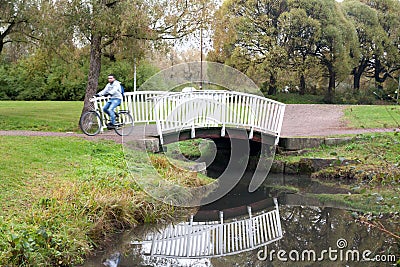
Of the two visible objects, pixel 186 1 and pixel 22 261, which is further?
pixel 186 1

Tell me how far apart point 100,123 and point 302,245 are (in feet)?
22.2

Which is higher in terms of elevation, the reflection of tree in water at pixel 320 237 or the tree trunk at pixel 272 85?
the tree trunk at pixel 272 85

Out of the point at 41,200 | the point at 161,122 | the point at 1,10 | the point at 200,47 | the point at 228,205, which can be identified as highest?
the point at 1,10

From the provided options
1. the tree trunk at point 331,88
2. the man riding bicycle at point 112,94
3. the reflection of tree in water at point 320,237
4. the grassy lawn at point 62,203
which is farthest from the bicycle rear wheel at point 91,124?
the tree trunk at point 331,88

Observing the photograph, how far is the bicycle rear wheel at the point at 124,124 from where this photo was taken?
1195 cm

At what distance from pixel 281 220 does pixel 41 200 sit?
424 centimetres

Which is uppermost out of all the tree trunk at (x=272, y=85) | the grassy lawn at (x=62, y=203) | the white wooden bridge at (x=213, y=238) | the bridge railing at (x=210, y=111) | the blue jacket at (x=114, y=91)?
the tree trunk at (x=272, y=85)

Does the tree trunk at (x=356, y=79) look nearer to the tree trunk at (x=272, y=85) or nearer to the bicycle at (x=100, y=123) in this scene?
the tree trunk at (x=272, y=85)

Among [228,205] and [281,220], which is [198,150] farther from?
[281,220]

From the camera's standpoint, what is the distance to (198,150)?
14.7m

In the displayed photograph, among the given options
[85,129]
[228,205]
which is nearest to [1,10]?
[85,129]

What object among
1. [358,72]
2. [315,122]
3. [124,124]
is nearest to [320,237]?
[124,124]

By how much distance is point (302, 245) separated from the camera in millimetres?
7145

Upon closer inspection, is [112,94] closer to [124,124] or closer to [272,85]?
[124,124]
